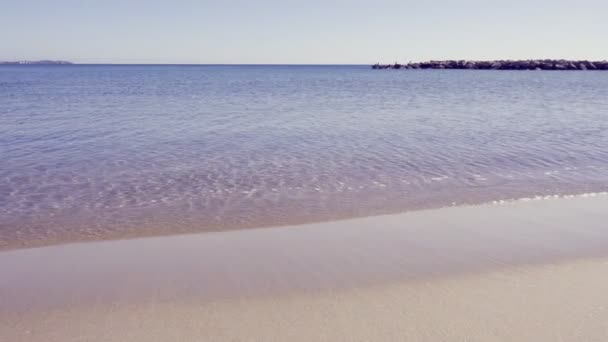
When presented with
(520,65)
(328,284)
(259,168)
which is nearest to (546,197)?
(328,284)

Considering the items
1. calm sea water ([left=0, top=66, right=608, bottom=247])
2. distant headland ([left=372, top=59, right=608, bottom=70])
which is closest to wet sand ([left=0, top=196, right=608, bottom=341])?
calm sea water ([left=0, top=66, right=608, bottom=247])

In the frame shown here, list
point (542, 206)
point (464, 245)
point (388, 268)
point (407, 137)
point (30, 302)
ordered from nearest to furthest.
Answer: point (30, 302), point (388, 268), point (464, 245), point (542, 206), point (407, 137)

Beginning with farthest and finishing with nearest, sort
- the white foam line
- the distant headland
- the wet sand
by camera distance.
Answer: the distant headland, the white foam line, the wet sand

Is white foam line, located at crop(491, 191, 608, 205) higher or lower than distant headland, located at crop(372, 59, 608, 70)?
Answer: lower

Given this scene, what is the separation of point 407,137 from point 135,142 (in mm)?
8950

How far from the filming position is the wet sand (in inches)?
166

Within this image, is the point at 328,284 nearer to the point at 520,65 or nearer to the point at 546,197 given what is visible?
the point at 546,197

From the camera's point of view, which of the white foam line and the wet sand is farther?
the white foam line

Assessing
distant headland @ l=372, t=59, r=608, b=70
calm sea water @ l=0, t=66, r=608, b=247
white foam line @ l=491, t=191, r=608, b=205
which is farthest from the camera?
distant headland @ l=372, t=59, r=608, b=70

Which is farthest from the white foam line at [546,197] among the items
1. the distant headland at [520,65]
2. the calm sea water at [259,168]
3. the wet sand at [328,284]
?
the distant headland at [520,65]

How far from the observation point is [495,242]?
6.58 meters

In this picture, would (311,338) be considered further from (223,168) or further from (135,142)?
(135,142)

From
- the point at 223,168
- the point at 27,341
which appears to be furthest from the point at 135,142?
the point at 27,341

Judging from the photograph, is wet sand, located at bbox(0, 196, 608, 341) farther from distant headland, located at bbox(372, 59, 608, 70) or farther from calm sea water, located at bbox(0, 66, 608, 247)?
distant headland, located at bbox(372, 59, 608, 70)
